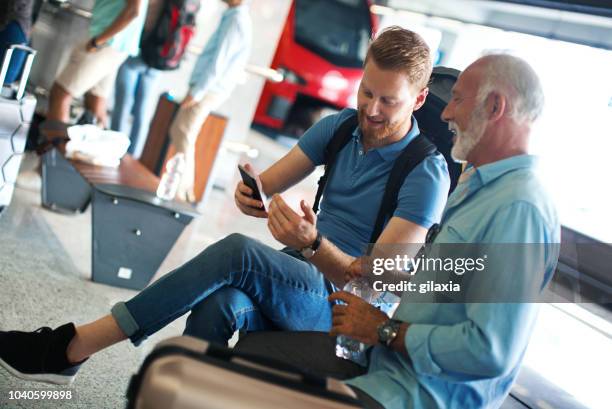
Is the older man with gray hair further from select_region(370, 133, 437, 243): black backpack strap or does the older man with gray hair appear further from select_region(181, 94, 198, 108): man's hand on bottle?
select_region(181, 94, 198, 108): man's hand on bottle

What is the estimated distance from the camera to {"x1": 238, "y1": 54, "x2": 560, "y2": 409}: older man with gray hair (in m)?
1.24

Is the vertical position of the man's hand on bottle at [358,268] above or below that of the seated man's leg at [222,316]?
above

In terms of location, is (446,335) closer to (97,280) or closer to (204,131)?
(97,280)

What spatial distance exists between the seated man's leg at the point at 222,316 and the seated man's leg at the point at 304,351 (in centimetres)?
7

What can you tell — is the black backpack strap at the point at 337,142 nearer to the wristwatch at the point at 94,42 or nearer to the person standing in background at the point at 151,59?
the wristwatch at the point at 94,42

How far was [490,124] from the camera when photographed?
56.4 inches

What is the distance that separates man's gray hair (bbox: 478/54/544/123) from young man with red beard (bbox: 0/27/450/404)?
1.72ft

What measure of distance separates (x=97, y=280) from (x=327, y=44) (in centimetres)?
531

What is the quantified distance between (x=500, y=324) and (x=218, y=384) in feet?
1.69

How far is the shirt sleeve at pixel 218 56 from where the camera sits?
4527 millimetres

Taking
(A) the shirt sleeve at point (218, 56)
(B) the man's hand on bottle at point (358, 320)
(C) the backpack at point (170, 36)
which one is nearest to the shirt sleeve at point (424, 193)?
(B) the man's hand on bottle at point (358, 320)

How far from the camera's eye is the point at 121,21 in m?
4.03

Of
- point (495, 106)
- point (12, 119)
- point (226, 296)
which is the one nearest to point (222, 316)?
point (226, 296)

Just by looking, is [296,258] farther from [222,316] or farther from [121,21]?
[121,21]
